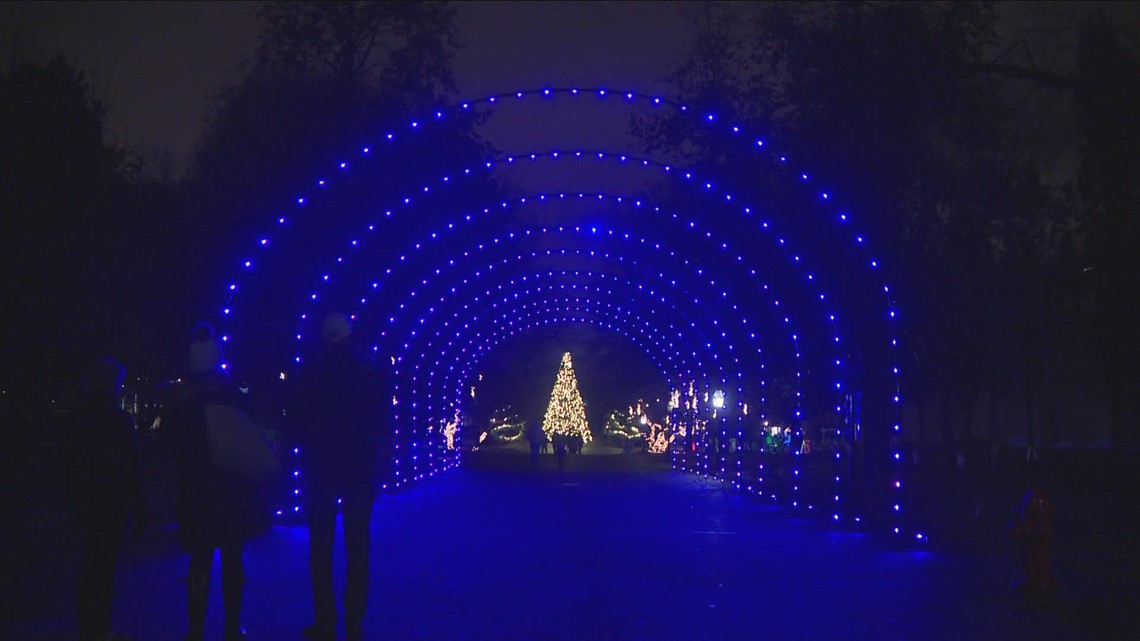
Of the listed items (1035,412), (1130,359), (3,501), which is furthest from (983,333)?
(1035,412)

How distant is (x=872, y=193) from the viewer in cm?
2414

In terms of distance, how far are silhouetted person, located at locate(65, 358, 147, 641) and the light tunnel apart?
1029cm

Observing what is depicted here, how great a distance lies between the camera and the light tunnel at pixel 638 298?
22.2 m

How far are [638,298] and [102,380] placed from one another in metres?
39.1

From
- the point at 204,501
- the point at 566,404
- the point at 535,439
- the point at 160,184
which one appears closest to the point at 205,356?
the point at 204,501

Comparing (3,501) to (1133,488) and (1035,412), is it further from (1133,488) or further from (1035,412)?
(1035,412)

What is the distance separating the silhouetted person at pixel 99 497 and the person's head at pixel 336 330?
134 cm

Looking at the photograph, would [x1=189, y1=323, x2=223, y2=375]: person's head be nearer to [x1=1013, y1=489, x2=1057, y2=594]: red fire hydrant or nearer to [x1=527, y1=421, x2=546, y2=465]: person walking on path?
[x1=1013, y1=489, x2=1057, y2=594]: red fire hydrant

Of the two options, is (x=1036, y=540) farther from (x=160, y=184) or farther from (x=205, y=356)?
(x=160, y=184)

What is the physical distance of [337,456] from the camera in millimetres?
9695

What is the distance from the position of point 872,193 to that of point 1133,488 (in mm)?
13929

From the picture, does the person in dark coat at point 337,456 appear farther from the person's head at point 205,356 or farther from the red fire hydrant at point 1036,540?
the red fire hydrant at point 1036,540

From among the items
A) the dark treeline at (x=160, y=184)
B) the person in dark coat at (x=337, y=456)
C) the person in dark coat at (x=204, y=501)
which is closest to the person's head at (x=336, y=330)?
the person in dark coat at (x=337, y=456)

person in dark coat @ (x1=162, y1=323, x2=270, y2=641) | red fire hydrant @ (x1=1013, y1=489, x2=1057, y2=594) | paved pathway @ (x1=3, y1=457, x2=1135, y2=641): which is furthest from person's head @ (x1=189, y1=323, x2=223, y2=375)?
red fire hydrant @ (x1=1013, y1=489, x2=1057, y2=594)
